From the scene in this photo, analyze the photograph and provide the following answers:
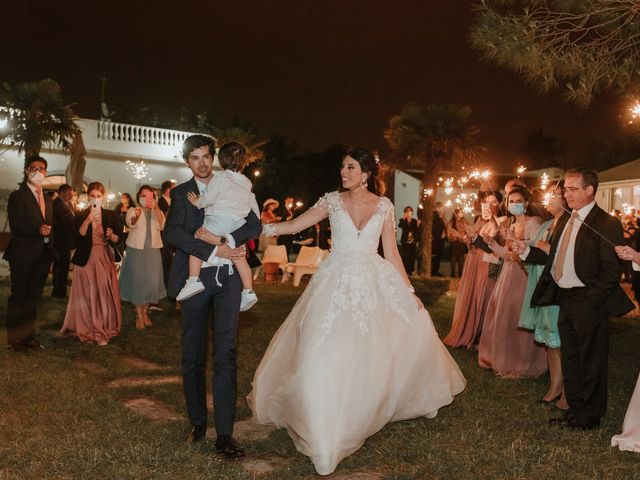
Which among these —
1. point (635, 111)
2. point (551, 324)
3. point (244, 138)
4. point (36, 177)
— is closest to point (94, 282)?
point (36, 177)

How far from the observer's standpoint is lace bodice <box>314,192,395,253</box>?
5461 millimetres

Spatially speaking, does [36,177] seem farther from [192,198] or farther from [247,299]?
[247,299]

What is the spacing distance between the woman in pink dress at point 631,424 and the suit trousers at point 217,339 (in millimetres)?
2919

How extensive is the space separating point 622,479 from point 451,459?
1.12 metres

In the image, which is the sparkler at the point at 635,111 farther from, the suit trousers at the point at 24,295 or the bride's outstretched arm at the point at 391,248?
the suit trousers at the point at 24,295

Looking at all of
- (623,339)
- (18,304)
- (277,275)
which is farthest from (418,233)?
(18,304)

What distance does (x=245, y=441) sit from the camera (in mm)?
5121

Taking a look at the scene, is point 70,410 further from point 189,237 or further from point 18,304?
point 18,304

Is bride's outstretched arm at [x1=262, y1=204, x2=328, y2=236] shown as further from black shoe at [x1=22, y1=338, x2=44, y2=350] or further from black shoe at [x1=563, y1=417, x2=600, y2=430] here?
black shoe at [x1=22, y1=338, x2=44, y2=350]

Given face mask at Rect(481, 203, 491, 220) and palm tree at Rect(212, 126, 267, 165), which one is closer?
face mask at Rect(481, 203, 491, 220)

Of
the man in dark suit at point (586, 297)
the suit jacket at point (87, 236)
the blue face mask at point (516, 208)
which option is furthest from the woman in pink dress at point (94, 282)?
the man in dark suit at point (586, 297)

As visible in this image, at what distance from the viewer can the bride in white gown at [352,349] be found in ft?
15.4

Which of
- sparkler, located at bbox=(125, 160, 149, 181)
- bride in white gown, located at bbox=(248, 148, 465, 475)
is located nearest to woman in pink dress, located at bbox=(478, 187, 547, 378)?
bride in white gown, located at bbox=(248, 148, 465, 475)

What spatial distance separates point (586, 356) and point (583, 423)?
1.83 ft
